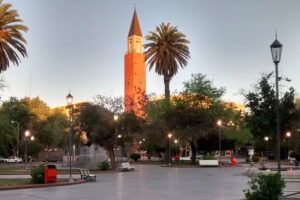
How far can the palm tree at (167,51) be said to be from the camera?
2206 inches

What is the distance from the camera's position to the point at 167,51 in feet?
183

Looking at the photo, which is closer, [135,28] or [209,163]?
[209,163]

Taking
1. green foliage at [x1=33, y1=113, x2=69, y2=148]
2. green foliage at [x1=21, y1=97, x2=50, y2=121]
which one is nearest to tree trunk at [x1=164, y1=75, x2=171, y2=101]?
green foliage at [x1=33, y1=113, x2=69, y2=148]

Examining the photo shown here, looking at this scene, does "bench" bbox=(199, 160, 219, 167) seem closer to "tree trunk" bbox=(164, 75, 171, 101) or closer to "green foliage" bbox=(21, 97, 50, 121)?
"tree trunk" bbox=(164, 75, 171, 101)

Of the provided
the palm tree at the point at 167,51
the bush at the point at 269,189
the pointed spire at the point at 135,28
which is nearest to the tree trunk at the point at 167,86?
the palm tree at the point at 167,51

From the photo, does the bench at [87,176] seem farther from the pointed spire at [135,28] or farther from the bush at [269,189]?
the pointed spire at [135,28]

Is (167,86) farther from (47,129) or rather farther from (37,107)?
(37,107)

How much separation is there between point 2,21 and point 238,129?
4084cm

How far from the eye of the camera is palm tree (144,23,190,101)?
56.0 metres

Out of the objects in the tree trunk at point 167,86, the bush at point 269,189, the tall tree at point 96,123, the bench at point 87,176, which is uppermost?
the tree trunk at point 167,86

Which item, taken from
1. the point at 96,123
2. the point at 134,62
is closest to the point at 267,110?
the point at 96,123

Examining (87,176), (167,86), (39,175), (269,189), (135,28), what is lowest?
(87,176)

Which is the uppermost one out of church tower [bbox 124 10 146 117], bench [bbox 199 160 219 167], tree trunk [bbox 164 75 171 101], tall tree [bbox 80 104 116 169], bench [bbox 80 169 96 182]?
church tower [bbox 124 10 146 117]

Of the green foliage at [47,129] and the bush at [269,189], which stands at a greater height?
the green foliage at [47,129]
